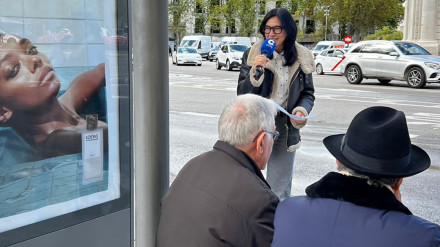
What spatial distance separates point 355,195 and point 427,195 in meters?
4.67

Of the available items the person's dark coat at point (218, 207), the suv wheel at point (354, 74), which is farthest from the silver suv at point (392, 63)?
the person's dark coat at point (218, 207)

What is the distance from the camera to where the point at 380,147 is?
190 centimetres

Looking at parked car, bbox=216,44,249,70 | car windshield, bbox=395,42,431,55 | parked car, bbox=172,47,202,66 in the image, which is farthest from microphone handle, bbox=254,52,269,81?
parked car, bbox=172,47,202,66

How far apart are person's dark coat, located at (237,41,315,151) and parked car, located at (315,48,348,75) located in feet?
76.6

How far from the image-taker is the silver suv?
18.4m

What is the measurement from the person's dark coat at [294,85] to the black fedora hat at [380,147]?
1904 mm

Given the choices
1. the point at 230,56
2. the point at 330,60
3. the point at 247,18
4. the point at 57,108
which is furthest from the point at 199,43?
the point at 57,108

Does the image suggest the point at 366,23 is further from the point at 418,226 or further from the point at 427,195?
the point at 418,226

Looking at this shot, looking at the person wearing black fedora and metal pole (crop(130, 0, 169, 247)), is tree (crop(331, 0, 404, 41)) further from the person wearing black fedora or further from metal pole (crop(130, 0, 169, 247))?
the person wearing black fedora

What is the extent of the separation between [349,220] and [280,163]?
2.23 metres

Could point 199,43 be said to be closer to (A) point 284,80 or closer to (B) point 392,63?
(B) point 392,63

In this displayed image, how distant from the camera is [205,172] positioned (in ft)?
7.37

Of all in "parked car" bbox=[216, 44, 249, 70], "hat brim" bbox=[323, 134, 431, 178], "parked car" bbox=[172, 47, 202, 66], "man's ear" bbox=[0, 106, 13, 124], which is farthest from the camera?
"parked car" bbox=[172, 47, 202, 66]

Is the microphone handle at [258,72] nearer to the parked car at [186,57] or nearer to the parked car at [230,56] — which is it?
the parked car at [230,56]
